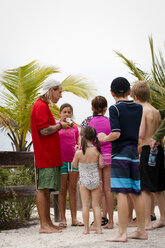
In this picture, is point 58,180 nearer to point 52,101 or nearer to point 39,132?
point 39,132

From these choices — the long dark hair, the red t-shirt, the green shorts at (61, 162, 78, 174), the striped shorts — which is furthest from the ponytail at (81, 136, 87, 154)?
the green shorts at (61, 162, 78, 174)

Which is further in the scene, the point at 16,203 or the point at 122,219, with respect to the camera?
the point at 16,203

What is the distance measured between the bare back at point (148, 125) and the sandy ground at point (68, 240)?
3.85 feet

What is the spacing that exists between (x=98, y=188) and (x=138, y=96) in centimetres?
132

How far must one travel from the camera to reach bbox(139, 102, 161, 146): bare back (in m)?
4.67

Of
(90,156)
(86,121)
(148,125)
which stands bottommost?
(90,156)

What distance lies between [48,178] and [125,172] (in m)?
1.22

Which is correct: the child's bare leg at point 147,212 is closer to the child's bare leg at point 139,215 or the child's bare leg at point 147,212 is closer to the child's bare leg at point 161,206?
the child's bare leg at point 161,206

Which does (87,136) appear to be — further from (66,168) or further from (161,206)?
(161,206)

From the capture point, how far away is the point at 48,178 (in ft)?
15.3

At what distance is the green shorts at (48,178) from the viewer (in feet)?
15.2

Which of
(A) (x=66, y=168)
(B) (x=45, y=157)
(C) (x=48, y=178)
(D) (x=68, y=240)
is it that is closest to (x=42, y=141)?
(B) (x=45, y=157)

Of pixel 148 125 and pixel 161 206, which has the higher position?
pixel 148 125

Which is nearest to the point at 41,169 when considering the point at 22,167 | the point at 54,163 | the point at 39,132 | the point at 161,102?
the point at 54,163
